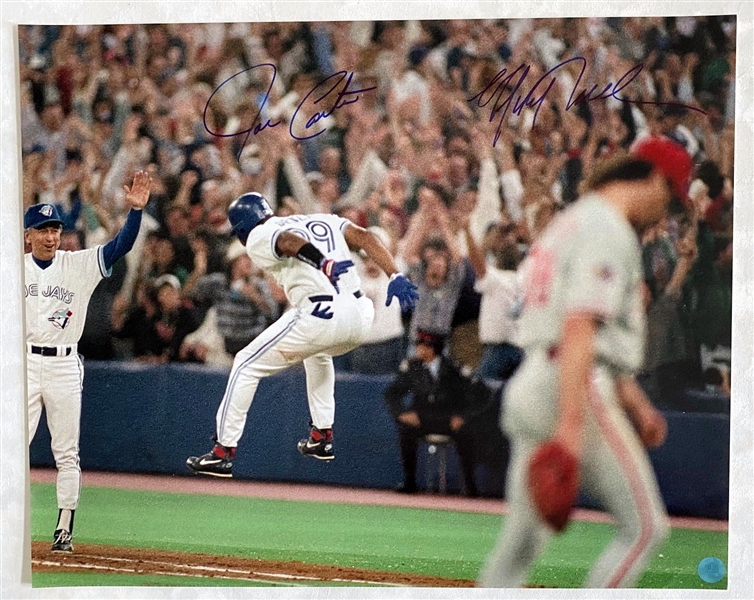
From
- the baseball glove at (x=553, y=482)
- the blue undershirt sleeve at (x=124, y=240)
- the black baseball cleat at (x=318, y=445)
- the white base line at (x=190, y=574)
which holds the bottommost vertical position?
the white base line at (x=190, y=574)

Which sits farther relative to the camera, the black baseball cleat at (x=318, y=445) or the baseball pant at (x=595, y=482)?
the black baseball cleat at (x=318, y=445)

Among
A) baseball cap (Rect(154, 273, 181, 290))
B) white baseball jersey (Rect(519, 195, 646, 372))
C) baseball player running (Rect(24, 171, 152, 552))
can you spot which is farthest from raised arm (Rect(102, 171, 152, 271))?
white baseball jersey (Rect(519, 195, 646, 372))

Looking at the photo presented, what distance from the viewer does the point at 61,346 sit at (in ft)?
13.7

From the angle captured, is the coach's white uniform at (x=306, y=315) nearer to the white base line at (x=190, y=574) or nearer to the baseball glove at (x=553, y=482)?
the white base line at (x=190, y=574)

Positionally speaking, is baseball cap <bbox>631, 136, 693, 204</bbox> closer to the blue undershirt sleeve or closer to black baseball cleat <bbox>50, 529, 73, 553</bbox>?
the blue undershirt sleeve

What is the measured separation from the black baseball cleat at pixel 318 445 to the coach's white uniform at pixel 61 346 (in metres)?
1.00

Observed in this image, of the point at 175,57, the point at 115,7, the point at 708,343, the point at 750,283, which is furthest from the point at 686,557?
the point at 115,7

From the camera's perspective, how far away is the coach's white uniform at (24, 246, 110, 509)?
4176 millimetres

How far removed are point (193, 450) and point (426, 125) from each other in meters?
1.74

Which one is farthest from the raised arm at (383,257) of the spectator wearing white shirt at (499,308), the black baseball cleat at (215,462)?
the black baseball cleat at (215,462)

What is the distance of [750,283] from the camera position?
4145 mm

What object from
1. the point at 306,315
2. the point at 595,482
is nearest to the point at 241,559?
the point at 306,315

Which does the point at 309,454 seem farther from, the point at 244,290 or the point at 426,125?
the point at 426,125

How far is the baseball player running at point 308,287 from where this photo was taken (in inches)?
163
